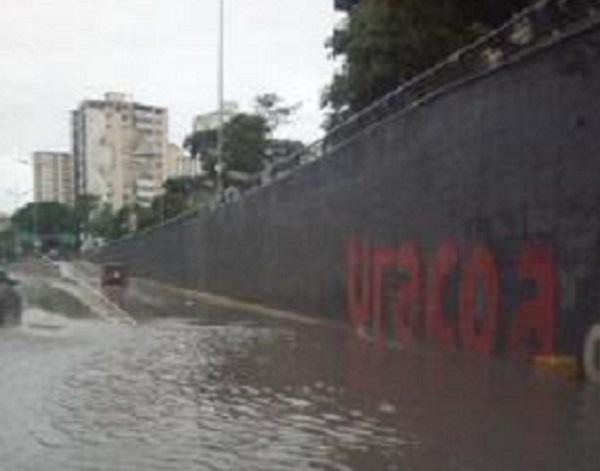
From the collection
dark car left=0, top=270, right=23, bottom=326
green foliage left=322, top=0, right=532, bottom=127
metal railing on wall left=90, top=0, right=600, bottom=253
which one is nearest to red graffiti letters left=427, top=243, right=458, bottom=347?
metal railing on wall left=90, top=0, right=600, bottom=253

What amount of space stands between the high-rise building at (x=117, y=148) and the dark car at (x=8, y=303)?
110 metres

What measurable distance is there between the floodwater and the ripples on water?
0.8 inches

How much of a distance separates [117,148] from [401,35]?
12231 centimetres

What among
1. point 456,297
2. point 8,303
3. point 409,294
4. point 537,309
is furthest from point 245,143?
point 537,309

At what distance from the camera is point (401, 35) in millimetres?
37312

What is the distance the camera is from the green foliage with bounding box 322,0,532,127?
35.6 m

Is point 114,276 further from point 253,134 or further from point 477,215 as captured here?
point 477,215

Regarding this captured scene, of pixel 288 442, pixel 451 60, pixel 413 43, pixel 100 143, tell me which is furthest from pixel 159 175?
pixel 288 442

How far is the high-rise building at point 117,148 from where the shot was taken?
152638mm

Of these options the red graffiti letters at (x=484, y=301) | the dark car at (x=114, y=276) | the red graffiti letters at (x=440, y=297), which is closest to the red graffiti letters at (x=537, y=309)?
the red graffiti letters at (x=484, y=301)

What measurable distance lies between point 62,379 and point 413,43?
20.6 m

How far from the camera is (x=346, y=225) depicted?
1328 inches

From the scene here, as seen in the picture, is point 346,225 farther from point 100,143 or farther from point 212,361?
point 100,143

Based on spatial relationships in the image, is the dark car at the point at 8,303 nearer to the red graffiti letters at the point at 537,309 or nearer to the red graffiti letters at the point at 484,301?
the red graffiti letters at the point at 484,301
